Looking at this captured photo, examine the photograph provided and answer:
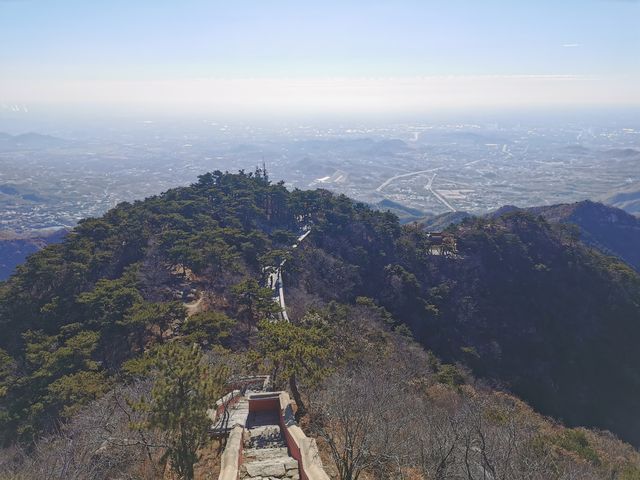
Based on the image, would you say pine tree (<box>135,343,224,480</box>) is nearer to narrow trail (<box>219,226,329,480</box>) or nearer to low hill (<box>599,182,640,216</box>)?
narrow trail (<box>219,226,329,480</box>)

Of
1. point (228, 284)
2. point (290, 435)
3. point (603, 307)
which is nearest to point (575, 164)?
point (603, 307)

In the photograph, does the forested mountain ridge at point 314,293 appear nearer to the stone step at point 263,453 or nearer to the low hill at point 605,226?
the stone step at point 263,453

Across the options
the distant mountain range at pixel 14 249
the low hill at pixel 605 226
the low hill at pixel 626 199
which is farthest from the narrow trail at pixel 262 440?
the low hill at pixel 626 199

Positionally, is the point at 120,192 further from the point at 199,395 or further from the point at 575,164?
the point at 575,164

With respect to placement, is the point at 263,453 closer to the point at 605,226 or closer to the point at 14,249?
the point at 14,249

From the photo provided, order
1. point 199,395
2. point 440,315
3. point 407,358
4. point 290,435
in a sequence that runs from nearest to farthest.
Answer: point 199,395 → point 290,435 → point 407,358 → point 440,315

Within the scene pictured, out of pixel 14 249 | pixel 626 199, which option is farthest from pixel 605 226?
pixel 14 249

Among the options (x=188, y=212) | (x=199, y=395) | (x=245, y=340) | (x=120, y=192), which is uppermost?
(x=199, y=395)
